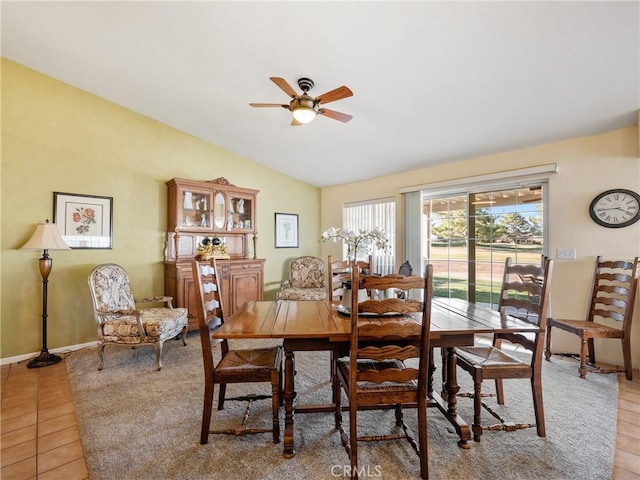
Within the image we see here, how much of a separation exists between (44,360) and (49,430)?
150 centimetres

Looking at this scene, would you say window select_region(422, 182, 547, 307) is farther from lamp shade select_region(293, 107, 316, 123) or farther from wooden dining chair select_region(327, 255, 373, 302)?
lamp shade select_region(293, 107, 316, 123)

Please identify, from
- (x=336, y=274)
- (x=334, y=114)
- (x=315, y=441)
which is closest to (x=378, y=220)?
(x=336, y=274)

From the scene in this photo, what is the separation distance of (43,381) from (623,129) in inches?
230

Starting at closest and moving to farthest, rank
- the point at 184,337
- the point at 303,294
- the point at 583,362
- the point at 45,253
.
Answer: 1. the point at 583,362
2. the point at 45,253
3. the point at 184,337
4. the point at 303,294

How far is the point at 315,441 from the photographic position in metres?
1.84

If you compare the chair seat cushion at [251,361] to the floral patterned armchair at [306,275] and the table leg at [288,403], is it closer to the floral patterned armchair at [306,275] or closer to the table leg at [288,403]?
the table leg at [288,403]

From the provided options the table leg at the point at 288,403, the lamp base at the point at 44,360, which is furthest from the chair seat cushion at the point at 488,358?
the lamp base at the point at 44,360

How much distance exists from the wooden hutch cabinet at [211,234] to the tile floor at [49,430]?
147 cm

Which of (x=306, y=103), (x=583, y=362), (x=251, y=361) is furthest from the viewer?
(x=583, y=362)

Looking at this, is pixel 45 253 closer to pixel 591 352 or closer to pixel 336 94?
pixel 336 94

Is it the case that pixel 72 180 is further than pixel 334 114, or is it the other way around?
pixel 72 180

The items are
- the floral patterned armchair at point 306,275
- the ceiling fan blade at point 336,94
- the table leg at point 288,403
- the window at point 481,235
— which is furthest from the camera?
the floral patterned armchair at point 306,275

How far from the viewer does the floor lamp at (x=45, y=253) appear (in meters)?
2.98

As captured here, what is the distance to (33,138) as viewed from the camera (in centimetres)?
321
